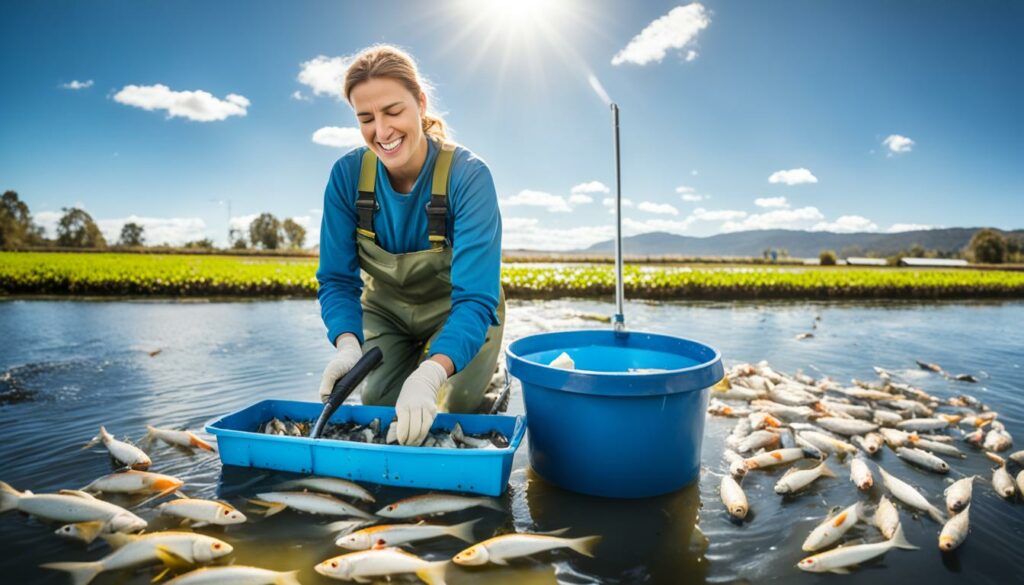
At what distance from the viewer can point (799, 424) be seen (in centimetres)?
335

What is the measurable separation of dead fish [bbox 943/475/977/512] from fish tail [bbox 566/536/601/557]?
1625 millimetres

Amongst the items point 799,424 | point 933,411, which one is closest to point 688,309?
point 933,411

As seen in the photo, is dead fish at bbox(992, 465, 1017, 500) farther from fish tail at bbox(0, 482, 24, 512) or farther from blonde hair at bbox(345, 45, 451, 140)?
fish tail at bbox(0, 482, 24, 512)

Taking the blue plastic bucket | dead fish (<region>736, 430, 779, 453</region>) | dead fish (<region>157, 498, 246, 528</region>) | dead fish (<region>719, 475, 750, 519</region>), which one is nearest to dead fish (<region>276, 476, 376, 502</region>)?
dead fish (<region>157, 498, 246, 528</region>)

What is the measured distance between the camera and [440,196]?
→ 110 inches

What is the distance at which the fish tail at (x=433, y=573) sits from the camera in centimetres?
175

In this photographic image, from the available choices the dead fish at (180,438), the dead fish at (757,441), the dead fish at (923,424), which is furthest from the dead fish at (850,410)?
the dead fish at (180,438)

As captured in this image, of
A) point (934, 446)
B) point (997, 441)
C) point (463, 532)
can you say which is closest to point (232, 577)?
point (463, 532)

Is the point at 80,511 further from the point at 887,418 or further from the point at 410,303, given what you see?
the point at 887,418

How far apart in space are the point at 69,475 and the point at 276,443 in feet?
3.83

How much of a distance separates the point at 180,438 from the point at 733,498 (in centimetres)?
284

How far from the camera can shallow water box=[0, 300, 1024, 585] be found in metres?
1.92

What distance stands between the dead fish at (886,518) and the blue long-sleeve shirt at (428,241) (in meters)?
1.86

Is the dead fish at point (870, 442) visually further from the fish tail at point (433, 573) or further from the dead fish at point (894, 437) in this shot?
the fish tail at point (433, 573)
